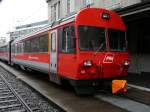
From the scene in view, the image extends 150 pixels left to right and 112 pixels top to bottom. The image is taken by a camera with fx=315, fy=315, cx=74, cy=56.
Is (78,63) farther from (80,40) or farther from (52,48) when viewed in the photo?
(52,48)

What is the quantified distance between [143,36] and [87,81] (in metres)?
5.91

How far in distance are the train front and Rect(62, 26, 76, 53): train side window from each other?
0.30 meters

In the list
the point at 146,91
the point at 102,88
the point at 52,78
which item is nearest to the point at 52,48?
the point at 52,78

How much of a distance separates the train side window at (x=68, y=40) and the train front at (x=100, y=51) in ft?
0.99

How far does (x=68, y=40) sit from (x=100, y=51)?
1164 mm

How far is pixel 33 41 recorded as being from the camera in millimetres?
17219

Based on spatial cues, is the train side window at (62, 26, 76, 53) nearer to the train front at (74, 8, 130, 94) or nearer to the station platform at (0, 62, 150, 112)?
the train front at (74, 8, 130, 94)

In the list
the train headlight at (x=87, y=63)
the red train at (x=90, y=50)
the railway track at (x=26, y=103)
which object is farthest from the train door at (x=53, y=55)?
the train headlight at (x=87, y=63)

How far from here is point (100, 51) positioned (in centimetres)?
1052

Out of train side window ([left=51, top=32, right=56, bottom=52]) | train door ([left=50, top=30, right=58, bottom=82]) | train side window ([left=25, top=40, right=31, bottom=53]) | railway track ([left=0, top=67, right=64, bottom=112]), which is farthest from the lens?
train side window ([left=25, top=40, right=31, bottom=53])

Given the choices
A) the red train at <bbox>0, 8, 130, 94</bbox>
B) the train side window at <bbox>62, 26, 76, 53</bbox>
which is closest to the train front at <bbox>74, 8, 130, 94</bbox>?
the red train at <bbox>0, 8, 130, 94</bbox>

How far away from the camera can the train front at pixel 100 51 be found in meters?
10.1

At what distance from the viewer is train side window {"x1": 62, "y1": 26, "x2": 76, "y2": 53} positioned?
408 inches

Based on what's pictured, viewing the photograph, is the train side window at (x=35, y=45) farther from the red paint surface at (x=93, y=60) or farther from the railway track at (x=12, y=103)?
the red paint surface at (x=93, y=60)
